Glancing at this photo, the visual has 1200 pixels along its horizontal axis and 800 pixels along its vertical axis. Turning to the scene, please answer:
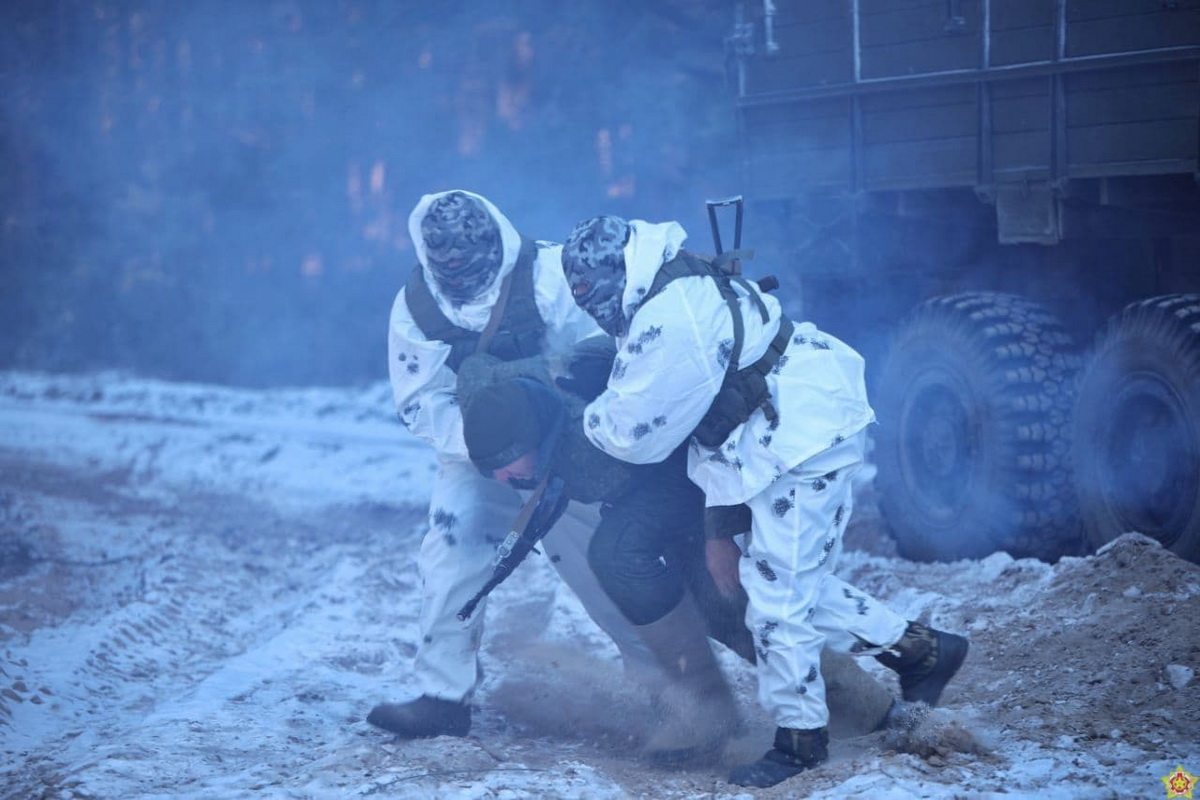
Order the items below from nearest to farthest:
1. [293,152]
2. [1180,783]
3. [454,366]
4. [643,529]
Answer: [1180,783]
[643,529]
[454,366]
[293,152]

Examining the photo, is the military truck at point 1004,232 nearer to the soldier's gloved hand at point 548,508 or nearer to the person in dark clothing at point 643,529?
the person in dark clothing at point 643,529

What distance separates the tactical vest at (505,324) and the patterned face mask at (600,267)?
1.72 feet

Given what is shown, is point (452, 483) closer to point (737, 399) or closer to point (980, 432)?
point (737, 399)

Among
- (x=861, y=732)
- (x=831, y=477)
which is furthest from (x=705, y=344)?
(x=861, y=732)

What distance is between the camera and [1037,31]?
4.39 meters

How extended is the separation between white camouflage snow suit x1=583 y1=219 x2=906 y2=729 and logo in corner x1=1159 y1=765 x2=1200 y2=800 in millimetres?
840

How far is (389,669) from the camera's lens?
15.3 feet

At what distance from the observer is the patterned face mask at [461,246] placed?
11.9ft

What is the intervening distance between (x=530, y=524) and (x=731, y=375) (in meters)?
0.85

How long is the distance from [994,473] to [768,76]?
84.9 inches

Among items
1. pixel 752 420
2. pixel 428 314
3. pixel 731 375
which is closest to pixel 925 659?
pixel 752 420

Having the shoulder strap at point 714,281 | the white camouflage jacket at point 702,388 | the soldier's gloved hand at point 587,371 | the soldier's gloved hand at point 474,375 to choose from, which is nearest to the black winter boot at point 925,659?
the white camouflage jacket at point 702,388

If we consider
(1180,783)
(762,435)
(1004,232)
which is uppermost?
(1004,232)

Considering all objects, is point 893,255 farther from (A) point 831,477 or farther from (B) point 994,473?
(A) point 831,477
